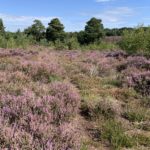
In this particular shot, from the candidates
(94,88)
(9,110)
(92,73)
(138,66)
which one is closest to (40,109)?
(9,110)

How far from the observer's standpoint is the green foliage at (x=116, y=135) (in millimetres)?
5734

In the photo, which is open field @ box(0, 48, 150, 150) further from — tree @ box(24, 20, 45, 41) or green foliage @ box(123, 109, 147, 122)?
tree @ box(24, 20, 45, 41)

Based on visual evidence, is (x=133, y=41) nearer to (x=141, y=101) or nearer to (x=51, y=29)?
(x=141, y=101)

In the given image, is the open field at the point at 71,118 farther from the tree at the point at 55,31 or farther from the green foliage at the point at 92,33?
the green foliage at the point at 92,33

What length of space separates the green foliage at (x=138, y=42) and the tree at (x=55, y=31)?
41.1 meters

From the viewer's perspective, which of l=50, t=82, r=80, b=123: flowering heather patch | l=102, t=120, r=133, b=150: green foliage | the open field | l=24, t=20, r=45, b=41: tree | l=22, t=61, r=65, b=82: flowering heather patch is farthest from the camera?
l=24, t=20, r=45, b=41: tree

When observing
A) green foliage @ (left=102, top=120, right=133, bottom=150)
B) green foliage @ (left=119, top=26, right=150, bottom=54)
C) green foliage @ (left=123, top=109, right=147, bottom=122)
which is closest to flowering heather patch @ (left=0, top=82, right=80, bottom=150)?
green foliage @ (left=102, top=120, right=133, bottom=150)

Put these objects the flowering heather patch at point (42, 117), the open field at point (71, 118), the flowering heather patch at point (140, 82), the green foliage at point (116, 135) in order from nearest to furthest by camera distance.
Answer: the flowering heather patch at point (42, 117) < the open field at point (71, 118) < the green foliage at point (116, 135) < the flowering heather patch at point (140, 82)

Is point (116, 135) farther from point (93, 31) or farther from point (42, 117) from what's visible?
point (93, 31)

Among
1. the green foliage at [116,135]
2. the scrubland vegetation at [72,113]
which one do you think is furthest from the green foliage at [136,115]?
the green foliage at [116,135]

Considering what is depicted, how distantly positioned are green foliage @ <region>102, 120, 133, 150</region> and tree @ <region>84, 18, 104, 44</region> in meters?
65.0

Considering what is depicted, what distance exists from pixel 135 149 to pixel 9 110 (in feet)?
7.10

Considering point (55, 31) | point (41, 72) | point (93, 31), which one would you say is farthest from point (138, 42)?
point (93, 31)

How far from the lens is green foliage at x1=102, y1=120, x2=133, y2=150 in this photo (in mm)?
5734
